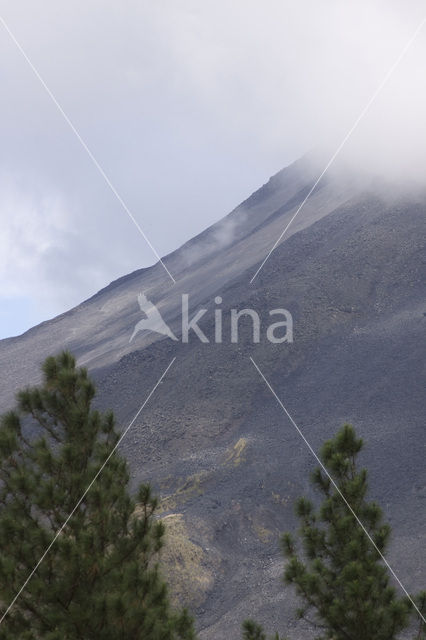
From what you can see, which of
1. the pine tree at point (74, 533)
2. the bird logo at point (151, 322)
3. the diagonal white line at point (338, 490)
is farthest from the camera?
the bird logo at point (151, 322)

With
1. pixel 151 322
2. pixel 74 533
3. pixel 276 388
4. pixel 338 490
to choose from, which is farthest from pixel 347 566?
pixel 151 322

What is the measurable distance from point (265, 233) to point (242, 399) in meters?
39.3

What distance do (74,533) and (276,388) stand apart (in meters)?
37.3

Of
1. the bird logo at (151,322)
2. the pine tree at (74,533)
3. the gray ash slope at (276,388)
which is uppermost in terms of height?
the bird logo at (151,322)

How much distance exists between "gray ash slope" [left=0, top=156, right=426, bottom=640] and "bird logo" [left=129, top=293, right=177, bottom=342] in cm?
107

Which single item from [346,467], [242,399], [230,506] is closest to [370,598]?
[346,467]

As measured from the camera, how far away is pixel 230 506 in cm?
3584

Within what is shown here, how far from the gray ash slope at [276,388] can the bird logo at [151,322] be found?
1070 millimetres

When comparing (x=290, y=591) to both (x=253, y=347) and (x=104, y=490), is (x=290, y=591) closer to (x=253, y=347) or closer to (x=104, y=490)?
Answer: (x=104, y=490)

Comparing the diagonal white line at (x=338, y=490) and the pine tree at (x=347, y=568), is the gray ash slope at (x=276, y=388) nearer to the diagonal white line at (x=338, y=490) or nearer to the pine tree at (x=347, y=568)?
the diagonal white line at (x=338, y=490)

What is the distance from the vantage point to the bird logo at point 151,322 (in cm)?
6600

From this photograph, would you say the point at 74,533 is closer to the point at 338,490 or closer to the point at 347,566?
the point at 347,566

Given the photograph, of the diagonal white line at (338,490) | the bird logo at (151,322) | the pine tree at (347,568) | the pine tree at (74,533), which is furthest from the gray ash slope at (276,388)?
the pine tree at (74,533)

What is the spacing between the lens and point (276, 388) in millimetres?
48406
